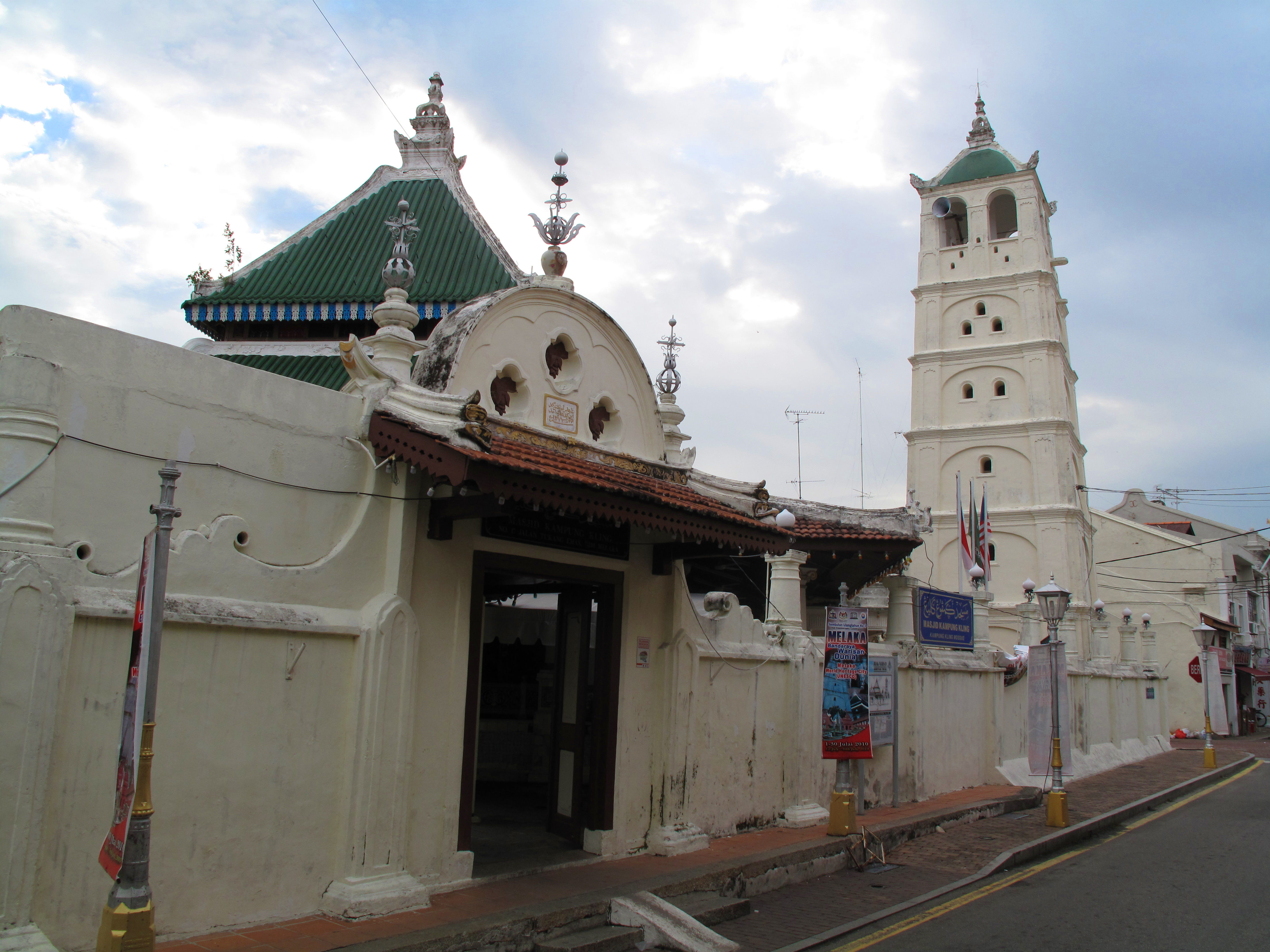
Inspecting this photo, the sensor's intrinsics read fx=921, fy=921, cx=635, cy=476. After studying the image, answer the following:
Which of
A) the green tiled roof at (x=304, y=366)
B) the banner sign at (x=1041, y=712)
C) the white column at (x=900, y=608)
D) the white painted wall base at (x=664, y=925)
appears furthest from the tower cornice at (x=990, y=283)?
the white painted wall base at (x=664, y=925)

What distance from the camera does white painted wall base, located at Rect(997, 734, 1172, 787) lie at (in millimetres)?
15578

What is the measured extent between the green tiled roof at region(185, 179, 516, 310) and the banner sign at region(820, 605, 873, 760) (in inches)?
229

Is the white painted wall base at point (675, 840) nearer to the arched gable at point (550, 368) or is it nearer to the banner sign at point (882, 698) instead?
the arched gable at point (550, 368)

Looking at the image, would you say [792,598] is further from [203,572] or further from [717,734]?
[203,572]

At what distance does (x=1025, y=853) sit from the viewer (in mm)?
10188

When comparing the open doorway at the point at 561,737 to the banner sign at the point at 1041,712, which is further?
the banner sign at the point at 1041,712

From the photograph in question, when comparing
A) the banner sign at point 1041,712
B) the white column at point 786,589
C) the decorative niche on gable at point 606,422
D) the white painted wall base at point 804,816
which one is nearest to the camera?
the decorative niche on gable at point 606,422

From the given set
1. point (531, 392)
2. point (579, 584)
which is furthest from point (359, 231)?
point (579, 584)

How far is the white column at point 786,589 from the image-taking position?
37.0 feet

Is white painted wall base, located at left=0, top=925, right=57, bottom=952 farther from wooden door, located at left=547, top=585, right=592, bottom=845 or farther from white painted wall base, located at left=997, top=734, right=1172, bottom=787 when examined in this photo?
white painted wall base, located at left=997, top=734, right=1172, bottom=787

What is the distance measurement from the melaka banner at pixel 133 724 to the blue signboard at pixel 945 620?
1154 centimetres

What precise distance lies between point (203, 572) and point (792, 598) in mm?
7326

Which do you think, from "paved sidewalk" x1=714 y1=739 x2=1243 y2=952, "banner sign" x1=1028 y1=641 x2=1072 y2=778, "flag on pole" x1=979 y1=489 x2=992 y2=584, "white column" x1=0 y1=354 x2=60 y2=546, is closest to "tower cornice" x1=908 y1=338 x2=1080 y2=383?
"flag on pole" x1=979 y1=489 x2=992 y2=584

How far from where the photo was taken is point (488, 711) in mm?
13727
